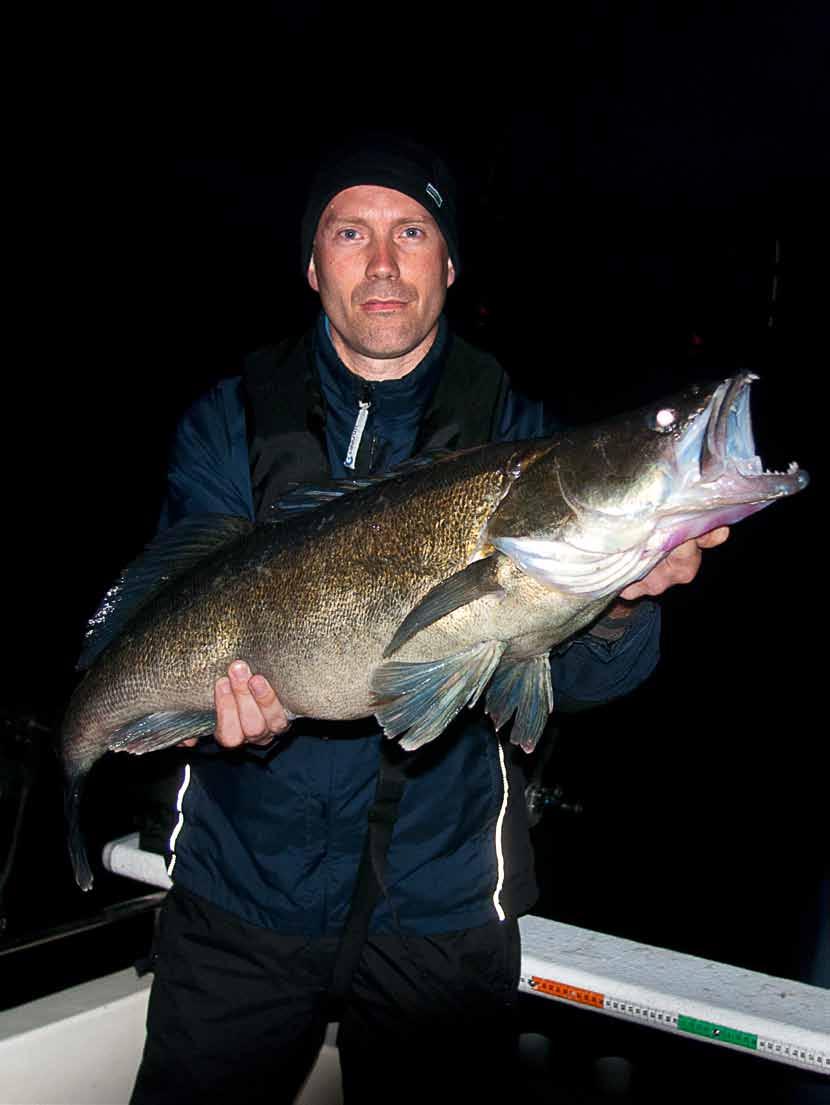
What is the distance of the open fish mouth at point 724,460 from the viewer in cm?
187

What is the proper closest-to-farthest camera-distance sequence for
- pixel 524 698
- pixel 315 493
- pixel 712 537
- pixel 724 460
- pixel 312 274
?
pixel 724 460
pixel 712 537
pixel 524 698
pixel 315 493
pixel 312 274

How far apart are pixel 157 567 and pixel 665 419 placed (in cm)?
152

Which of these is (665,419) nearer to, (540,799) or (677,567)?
(677,567)

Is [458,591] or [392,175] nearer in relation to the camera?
[458,591]

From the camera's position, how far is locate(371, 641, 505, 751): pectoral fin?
2.17 meters

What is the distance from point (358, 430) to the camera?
8.96 ft

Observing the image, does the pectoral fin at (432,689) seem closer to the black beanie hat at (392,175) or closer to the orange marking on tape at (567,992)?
the orange marking on tape at (567,992)

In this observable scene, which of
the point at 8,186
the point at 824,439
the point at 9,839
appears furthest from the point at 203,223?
the point at 9,839

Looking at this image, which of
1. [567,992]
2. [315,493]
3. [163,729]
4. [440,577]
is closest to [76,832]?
[163,729]

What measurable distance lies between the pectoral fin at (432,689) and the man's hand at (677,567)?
385 millimetres

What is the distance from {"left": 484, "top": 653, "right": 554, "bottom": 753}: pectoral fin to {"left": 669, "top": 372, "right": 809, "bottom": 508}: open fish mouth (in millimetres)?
575

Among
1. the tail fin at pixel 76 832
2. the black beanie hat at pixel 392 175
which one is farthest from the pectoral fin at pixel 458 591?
the black beanie hat at pixel 392 175

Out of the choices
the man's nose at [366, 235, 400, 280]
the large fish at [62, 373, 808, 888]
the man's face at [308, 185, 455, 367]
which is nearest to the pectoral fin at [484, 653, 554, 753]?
the large fish at [62, 373, 808, 888]

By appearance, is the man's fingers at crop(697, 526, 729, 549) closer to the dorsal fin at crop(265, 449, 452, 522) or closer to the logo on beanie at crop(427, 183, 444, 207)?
the dorsal fin at crop(265, 449, 452, 522)
